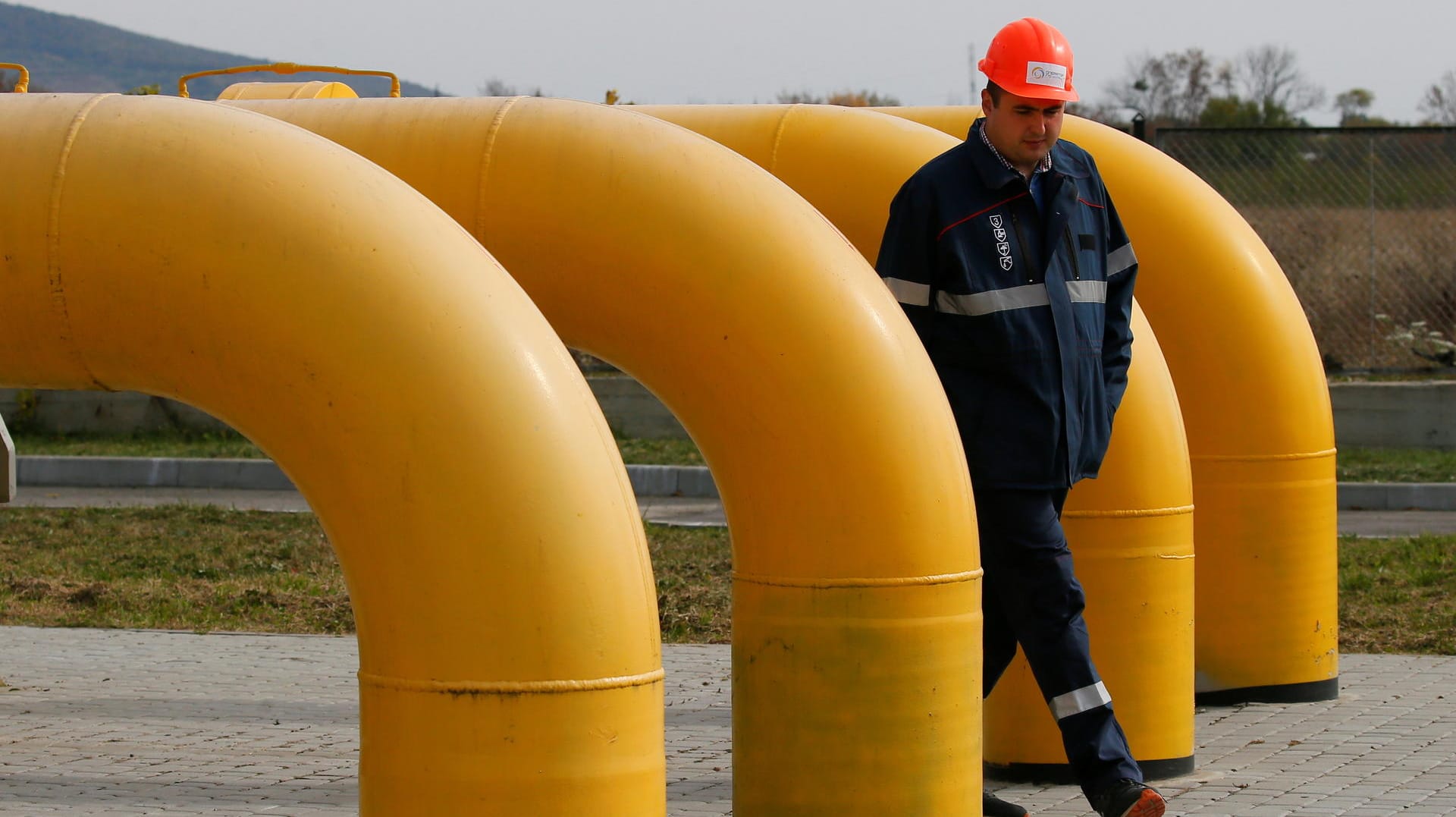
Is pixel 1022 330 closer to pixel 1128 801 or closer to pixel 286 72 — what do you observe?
pixel 1128 801

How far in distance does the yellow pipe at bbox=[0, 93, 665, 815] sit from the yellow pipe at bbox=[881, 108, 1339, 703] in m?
3.31

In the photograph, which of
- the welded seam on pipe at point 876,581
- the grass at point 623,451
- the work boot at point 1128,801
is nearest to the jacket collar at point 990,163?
the welded seam on pipe at point 876,581

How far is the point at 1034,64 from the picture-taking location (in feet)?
13.9

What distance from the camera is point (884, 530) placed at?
3738 mm

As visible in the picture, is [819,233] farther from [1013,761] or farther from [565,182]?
[1013,761]

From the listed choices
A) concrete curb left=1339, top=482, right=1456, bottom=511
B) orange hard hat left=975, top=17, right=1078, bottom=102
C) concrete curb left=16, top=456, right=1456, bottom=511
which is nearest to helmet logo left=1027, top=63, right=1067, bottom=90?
orange hard hat left=975, top=17, right=1078, bottom=102

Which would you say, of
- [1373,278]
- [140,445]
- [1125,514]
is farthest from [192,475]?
[1125,514]

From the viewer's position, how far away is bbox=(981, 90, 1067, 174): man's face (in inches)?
167

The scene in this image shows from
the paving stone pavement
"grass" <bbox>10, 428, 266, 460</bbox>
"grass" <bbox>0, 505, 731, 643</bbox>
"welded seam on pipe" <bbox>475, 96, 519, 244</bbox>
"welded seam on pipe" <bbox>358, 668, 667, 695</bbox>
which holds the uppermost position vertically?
"welded seam on pipe" <bbox>475, 96, 519, 244</bbox>

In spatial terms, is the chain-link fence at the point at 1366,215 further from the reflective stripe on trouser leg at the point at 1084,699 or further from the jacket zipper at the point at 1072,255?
the reflective stripe on trouser leg at the point at 1084,699

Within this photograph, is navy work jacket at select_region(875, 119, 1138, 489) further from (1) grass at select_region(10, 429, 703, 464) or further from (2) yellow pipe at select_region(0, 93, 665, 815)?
(1) grass at select_region(10, 429, 703, 464)

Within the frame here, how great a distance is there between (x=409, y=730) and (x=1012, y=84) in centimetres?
220

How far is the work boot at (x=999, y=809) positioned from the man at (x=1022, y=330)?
346 millimetres

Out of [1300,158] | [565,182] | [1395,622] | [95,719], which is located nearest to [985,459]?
[565,182]
